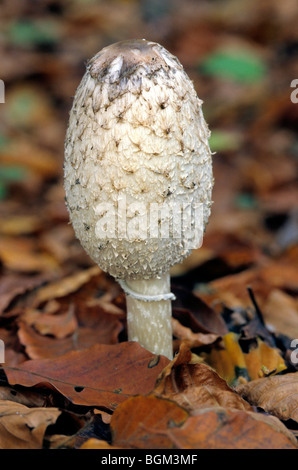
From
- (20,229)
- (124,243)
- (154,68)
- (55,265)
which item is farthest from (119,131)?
(20,229)

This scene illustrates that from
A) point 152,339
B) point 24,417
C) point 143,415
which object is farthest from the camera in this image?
point 152,339

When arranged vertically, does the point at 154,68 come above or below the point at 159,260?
above

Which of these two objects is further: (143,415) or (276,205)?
(276,205)

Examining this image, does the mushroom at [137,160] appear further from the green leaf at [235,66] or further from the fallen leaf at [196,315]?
the green leaf at [235,66]

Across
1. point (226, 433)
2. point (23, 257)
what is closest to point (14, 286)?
point (23, 257)

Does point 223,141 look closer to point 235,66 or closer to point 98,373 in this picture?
point 235,66

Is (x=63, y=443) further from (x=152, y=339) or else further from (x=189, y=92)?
(x=189, y=92)
